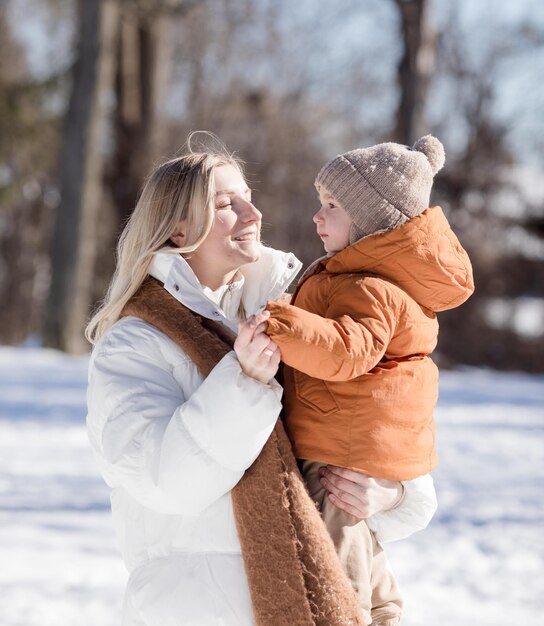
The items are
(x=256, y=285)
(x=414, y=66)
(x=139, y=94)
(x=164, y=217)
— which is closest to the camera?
(x=164, y=217)

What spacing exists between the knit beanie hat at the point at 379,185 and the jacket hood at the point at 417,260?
5 cm

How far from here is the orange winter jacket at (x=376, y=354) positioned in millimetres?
1958

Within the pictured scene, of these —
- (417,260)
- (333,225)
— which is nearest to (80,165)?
(333,225)

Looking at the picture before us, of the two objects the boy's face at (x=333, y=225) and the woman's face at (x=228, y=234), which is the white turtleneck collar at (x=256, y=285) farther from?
the boy's face at (x=333, y=225)

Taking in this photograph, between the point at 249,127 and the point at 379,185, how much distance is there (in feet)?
58.5

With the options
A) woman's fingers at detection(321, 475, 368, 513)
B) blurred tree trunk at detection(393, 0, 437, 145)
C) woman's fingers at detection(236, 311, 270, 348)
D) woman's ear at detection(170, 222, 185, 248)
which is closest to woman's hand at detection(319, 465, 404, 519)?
woman's fingers at detection(321, 475, 368, 513)

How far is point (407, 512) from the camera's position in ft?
7.21

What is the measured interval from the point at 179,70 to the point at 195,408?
2067 centimetres

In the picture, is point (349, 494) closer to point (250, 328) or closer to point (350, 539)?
point (350, 539)

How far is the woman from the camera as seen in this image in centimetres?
193

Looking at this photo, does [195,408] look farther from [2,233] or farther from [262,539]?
[2,233]

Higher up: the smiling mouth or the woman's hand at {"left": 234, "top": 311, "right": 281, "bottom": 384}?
the smiling mouth

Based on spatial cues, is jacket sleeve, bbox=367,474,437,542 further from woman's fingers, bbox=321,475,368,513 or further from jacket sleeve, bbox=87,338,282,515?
jacket sleeve, bbox=87,338,282,515

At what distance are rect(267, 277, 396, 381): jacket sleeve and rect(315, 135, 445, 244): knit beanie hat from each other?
0.68 feet
